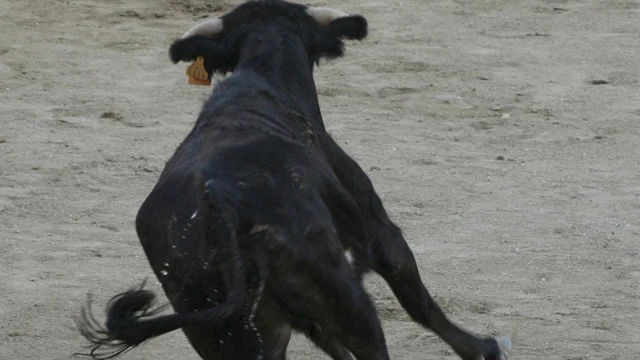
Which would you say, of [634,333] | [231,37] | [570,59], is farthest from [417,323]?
[570,59]

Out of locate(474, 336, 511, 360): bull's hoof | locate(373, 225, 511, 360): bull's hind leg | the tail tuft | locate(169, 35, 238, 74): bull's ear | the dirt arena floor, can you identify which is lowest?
the dirt arena floor

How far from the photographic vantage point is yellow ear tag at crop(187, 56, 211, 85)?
5.50 metres

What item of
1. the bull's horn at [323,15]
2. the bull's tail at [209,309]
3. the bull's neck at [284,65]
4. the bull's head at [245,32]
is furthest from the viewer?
the bull's horn at [323,15]

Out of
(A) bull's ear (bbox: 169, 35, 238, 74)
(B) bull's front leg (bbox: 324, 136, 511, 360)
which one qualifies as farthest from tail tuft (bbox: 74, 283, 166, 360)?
(A) bull's ear (bbox: 169, 35, 238, 74)

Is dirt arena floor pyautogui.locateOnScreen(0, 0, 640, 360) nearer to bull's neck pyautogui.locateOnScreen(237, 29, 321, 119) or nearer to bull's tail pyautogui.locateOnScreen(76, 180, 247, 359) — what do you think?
bull's neck pyautogui.locateOnScreen(237, 29, 321, 119)

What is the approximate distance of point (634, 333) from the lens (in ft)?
17.9

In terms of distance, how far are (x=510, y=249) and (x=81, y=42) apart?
4576mm

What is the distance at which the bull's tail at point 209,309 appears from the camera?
359cm

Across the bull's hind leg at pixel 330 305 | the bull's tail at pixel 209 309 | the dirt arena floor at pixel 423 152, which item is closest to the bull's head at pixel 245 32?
the dirt arena floor at pixel 423 152

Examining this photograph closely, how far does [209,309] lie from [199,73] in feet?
6.81

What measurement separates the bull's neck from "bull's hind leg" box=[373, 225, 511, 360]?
629 millimetres

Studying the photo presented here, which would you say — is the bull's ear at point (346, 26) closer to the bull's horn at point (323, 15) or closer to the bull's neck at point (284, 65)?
the bull's horn at point (323, 15)

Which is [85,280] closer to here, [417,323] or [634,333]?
[417,323]

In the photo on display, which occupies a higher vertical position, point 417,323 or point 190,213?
point 190,213
